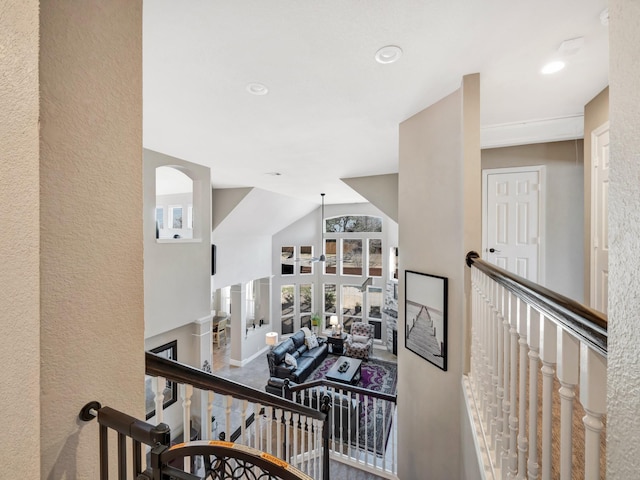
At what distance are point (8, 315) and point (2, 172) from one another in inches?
10.4

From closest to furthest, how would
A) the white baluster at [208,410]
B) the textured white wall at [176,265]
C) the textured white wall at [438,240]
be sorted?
the white baluster at [208,410] → the textured white wall at [438,240] → the textured white wall at [176,265]

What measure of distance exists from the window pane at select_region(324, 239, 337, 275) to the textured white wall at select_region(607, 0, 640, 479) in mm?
10204

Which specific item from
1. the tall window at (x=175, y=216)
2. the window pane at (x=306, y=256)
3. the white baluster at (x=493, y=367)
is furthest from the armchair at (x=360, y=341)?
the white baluster at (x=493, y=367)

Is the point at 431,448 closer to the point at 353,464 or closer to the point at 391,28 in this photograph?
the point at 353,464

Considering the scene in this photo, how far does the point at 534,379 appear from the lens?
870 mm

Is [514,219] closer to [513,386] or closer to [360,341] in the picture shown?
[513,386]

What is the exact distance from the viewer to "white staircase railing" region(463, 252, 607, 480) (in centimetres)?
59

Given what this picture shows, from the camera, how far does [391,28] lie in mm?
1589

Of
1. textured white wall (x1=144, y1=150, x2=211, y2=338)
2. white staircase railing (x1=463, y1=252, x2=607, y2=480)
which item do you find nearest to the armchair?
textured white wall (x1=144, y1=150, x2=211, y2=338)

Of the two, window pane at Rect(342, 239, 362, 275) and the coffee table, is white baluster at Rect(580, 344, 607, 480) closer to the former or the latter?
the coffee table

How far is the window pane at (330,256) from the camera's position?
10.7m

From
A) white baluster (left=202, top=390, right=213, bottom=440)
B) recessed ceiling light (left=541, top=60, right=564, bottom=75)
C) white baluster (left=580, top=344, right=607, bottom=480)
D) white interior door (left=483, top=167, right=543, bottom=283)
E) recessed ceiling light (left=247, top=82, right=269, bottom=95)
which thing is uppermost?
recessed ceiling light (left=541, top=60, right=564, bottom=75)

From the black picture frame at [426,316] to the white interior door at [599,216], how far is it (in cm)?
150

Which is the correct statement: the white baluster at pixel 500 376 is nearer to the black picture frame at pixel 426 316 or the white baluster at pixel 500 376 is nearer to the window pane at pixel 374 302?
the black picture frame at pixel 426 316
